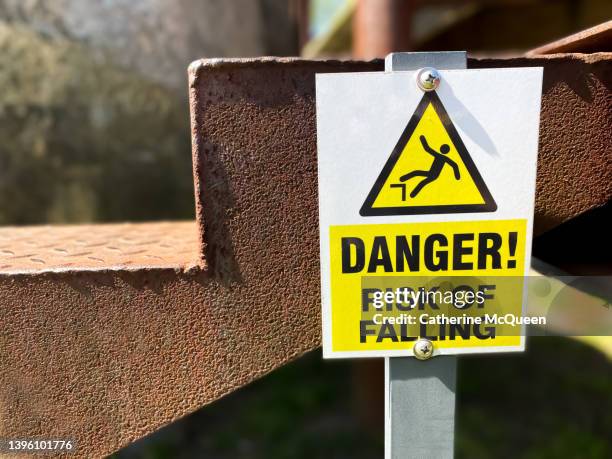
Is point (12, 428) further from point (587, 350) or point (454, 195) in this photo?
point (587, 350)

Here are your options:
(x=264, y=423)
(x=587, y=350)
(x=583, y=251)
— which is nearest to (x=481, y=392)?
(x=587, y=350)

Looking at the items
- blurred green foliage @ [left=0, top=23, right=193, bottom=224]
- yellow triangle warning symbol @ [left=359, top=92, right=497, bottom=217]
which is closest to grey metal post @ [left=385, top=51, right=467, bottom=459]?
yellow triangle warning symbol @ [left=359, top=92, right=497, bottom=217]

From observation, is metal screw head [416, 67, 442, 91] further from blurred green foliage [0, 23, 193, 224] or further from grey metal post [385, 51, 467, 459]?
blurred green foliage [0, 23, 193, 224]

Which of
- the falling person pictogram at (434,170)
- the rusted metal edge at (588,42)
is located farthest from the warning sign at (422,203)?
the rusted metal edge at (588,42)

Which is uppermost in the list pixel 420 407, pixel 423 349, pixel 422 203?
pixel 422 203

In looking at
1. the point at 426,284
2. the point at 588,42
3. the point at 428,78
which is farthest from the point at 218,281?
the point at 588,42

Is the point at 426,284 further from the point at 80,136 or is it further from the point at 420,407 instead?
the point at 80,136

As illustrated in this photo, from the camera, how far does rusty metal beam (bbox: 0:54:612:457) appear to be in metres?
0.92

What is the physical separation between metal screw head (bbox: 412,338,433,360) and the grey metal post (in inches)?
0.8

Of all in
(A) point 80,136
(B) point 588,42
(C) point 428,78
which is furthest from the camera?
(A) point 80,136

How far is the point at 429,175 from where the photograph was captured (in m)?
0.91

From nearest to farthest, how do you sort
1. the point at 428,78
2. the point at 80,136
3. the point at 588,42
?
the point at 428,78, the point at 588,42, the point at 80,136

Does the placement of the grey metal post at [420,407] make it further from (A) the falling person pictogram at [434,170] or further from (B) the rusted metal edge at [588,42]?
(B) the rusted metal edge at [588,42]

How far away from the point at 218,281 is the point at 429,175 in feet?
1.44
